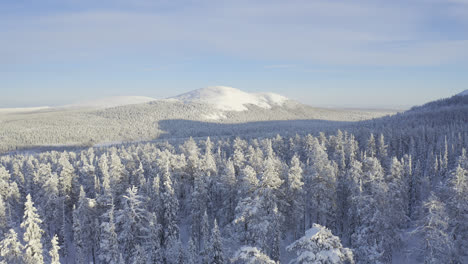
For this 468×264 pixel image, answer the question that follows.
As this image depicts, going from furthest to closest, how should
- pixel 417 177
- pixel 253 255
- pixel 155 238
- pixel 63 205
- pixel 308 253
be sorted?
pixel 417 177 → pixel 63 205 → pixel 155 238 → pixel 253 255 → pixel 308 253

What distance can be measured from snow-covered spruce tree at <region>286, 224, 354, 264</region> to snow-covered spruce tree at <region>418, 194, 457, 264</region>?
10.7 m

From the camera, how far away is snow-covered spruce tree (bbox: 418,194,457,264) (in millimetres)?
22188

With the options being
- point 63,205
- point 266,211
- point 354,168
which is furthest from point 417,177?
point 63,205

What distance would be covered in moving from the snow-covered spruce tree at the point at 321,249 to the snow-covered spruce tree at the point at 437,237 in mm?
10716

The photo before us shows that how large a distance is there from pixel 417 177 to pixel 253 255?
48470 millimetres

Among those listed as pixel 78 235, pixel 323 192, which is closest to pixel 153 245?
pixel 78 235

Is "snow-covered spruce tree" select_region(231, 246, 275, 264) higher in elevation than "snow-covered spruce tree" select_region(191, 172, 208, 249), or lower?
higher

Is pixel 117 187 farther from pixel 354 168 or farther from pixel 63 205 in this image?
pixel 354 168

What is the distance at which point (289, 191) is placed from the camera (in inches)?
1551

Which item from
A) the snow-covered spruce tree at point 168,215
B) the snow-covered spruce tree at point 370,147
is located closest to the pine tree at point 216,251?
the snow-covered spruce tree at point 168,215

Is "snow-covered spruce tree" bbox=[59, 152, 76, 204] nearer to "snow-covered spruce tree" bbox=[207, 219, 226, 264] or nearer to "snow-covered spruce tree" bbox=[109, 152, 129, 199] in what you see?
"snow-covered spruce tree" bbox=[109, 152, 129, 199]

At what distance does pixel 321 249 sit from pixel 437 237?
41.1ft

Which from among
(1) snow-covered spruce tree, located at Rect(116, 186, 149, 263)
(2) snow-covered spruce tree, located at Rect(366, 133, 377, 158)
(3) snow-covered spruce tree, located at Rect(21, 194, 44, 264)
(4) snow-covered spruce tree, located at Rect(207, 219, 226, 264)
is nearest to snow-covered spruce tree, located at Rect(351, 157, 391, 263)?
(4) snow-covered spruce tree, located at Rect(207, 219, 226, 264)

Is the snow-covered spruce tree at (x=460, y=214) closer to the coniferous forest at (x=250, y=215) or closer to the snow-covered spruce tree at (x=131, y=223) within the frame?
the coniferous forest at (x=250, y=215)
